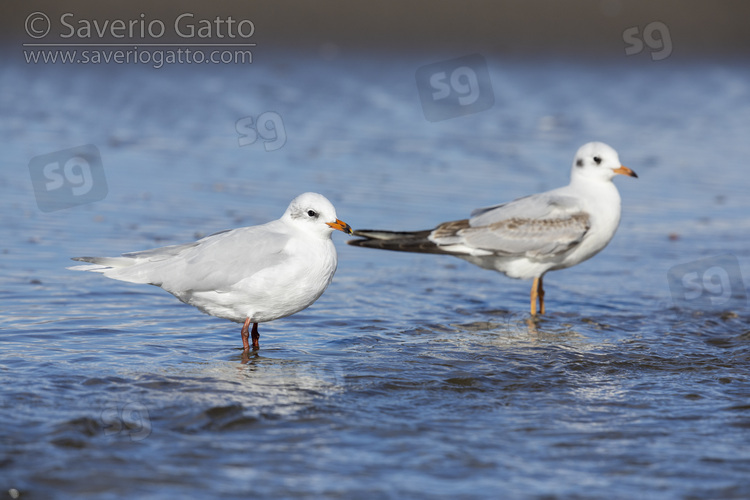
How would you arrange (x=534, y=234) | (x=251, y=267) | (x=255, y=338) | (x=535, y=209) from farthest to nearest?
(x=535, y=209) < (x=534, y=234) < (x=255, y=338) < (x=251, y=267)

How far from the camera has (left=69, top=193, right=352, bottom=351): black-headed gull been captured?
21.3ft

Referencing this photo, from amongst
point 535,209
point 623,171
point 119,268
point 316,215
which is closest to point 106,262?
point 119,268

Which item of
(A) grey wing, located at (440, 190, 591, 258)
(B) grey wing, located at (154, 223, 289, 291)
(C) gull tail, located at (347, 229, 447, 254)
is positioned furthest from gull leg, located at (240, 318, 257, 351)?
(A) grey wing, located at (440, 190, 591, 258)

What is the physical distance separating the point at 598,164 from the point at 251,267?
373cm

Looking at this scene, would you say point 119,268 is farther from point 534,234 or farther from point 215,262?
point 534,234

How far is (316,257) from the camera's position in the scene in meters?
6.55

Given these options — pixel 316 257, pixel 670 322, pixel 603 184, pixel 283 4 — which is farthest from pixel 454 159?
pixel 283 4

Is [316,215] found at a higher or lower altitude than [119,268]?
higher

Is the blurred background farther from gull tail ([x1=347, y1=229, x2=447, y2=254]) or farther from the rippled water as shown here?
gull tail ([x1=347, y1=229, x2=447, y2=254])

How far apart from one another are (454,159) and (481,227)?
5394 millimetres

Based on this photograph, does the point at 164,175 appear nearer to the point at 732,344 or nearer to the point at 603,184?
the point at 603,184

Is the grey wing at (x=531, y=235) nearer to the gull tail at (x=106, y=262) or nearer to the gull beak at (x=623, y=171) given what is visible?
the gull beak at (x=623, y=171)

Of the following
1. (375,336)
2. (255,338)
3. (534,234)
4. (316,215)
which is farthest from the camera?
(534,234)

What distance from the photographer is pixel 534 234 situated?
8.32 meters
